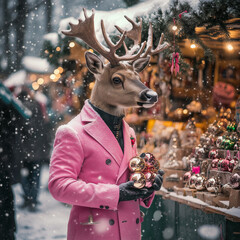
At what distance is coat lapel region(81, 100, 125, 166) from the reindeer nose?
21 centimetres

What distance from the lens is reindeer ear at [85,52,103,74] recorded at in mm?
1670

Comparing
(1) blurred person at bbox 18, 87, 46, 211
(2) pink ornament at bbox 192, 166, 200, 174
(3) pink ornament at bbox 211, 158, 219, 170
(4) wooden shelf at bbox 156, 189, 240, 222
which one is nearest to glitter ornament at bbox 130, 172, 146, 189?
(4) wooden shelf at bbox 156, 189, 240, 222

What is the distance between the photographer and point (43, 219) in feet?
13.5

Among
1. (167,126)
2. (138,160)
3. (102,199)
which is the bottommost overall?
Answer: (167,126)

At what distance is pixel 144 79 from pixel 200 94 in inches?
22.0

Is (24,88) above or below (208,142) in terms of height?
above

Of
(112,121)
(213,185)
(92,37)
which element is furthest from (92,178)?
(213,185)

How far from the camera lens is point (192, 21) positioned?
270 centimetres

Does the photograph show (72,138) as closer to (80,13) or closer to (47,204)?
(80,13)

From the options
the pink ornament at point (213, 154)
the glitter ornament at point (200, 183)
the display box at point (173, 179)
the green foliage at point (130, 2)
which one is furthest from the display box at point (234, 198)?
the green foliage at point (130, 2)

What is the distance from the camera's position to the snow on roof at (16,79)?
3.92 metres

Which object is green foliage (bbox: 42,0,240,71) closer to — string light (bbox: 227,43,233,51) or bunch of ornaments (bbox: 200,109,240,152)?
string light (bbox: 227,43,233,51)

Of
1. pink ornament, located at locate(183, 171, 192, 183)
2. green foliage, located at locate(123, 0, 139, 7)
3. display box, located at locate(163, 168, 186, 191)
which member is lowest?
display box, located at locate(163, 168, 186, 191)

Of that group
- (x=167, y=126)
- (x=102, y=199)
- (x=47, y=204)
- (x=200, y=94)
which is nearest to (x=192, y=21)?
(x=200, y=94)
